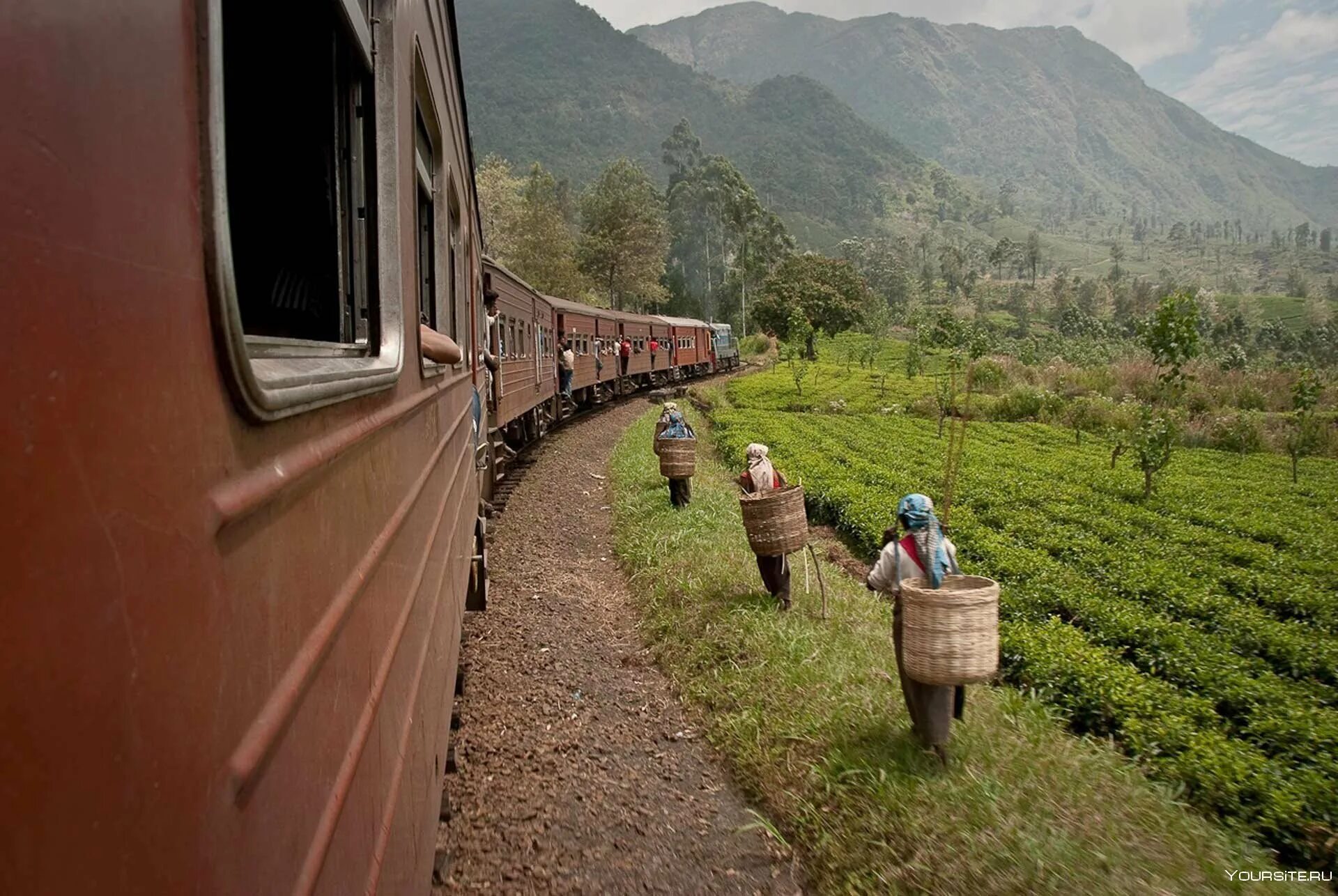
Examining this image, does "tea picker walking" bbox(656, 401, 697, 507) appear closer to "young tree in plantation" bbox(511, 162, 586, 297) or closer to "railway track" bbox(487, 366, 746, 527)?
"railway track" bbox(487, 366, 746, 527)

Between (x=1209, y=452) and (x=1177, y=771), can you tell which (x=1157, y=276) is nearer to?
(x=1209, y=452)

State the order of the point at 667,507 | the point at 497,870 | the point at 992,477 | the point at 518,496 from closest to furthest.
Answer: the point at 497,870 < the point at 667,507 < the point at 518,496 < the point at 992,477

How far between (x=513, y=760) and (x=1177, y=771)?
12.7 feet

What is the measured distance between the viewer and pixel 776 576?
633cm

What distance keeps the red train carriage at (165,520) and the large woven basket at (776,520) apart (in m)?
4.22

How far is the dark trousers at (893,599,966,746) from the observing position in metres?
3.95

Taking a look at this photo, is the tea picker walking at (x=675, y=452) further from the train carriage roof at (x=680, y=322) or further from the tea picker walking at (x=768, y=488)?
the train carriage roof at (x=680, y=322)

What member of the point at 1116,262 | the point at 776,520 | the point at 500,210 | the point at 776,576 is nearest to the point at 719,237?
the point at 500,210

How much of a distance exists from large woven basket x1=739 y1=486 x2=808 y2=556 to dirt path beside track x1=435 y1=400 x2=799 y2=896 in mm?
1248

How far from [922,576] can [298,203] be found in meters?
3.37

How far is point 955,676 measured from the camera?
3650 mm

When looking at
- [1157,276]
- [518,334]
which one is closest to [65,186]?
[518,334]

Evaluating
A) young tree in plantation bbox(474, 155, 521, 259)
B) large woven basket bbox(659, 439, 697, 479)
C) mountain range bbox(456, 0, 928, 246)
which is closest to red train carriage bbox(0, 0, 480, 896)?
large woven basket bbox(659, 439, 697, 479)

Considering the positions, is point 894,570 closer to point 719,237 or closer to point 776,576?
point 776,576
